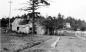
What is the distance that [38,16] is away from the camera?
31250mm

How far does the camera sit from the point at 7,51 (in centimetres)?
993

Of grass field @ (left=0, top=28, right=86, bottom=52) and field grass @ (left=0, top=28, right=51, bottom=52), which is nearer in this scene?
field grass @ (left=0, top=28, right=51, bottom=52)

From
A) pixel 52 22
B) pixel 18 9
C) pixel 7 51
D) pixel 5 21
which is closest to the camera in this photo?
pixel 7 51

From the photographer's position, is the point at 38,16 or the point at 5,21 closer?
the point at 38,16

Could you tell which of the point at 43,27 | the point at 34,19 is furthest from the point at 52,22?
the point at 34,19

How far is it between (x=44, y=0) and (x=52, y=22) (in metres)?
20.4

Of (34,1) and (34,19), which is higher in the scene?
(34,1)

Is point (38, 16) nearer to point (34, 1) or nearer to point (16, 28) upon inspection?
point (34, 1)

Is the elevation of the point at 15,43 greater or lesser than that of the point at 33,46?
greater

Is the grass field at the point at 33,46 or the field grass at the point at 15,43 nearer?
the field grass at the point at 15,43

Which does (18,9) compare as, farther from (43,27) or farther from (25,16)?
(43,27)

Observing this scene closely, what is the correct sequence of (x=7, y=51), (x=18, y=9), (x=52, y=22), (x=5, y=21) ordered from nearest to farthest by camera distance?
(x=7, y=51)
(x=18, y=9)
(x=52, y=22)
(x=5, y=21)

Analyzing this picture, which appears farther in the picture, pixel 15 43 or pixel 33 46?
pixel 15 43

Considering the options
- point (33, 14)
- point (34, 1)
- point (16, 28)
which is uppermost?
point (34, 1)
